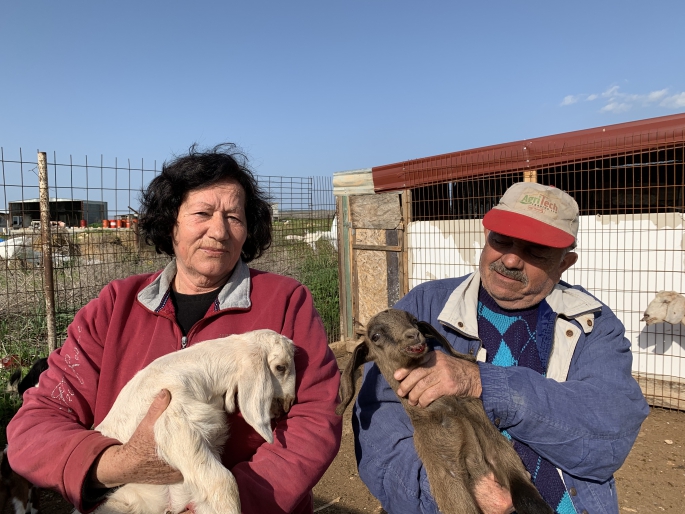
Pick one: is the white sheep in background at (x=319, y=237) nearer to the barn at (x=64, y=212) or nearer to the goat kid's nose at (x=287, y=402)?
the barn at (x=64, y=212)

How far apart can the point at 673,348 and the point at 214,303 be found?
20.3ft

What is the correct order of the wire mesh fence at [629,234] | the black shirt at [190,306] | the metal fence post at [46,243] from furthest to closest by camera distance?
the wire mesh fence at [629,234] < the metal fence post at [46,243] < the black shirt at [190,306]

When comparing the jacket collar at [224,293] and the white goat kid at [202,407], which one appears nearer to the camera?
the white goat kid at [202,407]

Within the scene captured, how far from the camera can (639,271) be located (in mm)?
6250

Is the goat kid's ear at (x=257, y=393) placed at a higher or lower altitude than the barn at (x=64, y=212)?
lower

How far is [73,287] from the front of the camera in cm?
623

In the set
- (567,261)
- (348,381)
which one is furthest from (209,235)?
(567,261)

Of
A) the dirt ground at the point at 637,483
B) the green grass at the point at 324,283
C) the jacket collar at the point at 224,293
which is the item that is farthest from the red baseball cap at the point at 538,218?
the green grass at the point at 324,283

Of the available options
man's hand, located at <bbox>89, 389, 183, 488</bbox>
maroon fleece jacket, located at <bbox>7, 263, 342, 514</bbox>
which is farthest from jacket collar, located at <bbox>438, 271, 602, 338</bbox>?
man's hand, located at <bbox>89, 389, 183, 488</bbox>

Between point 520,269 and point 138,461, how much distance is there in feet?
6.34

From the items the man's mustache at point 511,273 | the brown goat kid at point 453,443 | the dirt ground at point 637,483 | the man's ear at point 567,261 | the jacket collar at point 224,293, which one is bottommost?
the dirt ground at point 637,483

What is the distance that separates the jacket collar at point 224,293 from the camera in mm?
2385

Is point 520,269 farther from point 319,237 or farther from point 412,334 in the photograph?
point 319,237

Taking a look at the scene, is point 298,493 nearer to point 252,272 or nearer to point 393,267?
point 252,272
